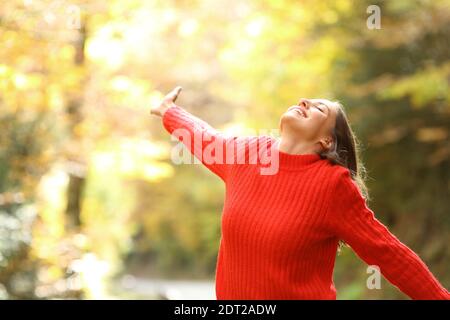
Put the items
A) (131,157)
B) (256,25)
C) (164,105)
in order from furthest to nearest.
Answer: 1. (256,25)
2. (131,157)
3. (164,105)

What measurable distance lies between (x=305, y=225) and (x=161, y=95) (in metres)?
8.36

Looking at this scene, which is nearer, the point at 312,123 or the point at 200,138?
the point at 312,123

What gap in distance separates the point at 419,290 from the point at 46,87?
7173mm

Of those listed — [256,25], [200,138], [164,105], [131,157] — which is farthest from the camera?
[256,25]

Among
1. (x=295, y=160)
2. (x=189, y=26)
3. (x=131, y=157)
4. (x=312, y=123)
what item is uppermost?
(x=189, y=26)

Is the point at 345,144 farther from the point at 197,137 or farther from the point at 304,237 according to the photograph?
the point at 197,137

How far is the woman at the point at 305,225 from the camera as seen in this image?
2.57m

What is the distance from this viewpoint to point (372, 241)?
2.59 m

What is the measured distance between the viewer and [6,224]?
898 centimetres

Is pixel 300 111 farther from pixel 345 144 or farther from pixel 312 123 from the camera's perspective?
pixel 345 144

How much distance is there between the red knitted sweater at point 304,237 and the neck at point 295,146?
0.07ft

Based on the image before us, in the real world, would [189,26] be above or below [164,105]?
above

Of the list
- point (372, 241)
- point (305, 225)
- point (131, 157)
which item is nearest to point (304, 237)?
point (305, 225)

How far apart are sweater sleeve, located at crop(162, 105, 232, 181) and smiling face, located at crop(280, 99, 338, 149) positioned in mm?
309
